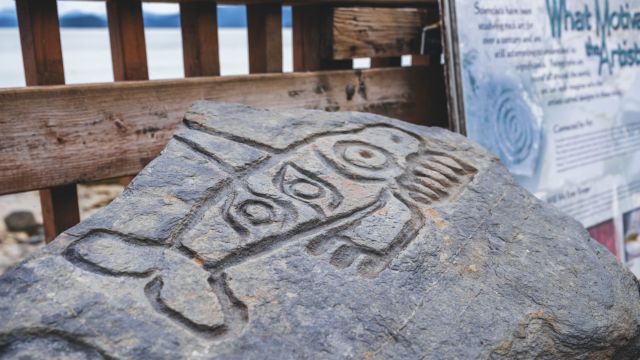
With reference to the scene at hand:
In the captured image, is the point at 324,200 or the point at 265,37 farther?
the point at 265,37

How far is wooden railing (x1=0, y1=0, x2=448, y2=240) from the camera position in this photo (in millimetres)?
2059

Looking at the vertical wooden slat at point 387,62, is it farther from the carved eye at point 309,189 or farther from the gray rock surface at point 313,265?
the carved eye at point 309,189

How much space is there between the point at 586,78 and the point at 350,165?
1.96 meters

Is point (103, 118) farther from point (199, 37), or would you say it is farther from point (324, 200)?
point (324, 200)

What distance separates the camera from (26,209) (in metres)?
5.05

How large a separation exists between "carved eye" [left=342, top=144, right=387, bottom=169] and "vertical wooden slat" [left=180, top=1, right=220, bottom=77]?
86 centimetres

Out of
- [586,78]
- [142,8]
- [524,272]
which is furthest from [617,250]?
[142,8]

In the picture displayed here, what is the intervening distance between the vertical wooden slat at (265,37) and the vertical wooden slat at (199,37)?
0.21m

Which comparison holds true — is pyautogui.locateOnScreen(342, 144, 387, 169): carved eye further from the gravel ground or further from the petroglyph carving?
the gravel ground

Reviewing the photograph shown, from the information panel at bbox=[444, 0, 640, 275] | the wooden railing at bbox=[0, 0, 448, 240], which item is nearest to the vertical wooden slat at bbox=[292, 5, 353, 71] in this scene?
the wooden railing at bbox=[0, 0, 448, 240]

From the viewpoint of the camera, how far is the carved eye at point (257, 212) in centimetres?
156

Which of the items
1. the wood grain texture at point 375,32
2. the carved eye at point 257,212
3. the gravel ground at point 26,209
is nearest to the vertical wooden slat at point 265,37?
the wood grain texture at point 375,32

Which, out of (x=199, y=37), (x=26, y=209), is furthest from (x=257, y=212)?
(x=26, y=209)

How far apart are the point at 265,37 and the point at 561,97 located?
1539mm
